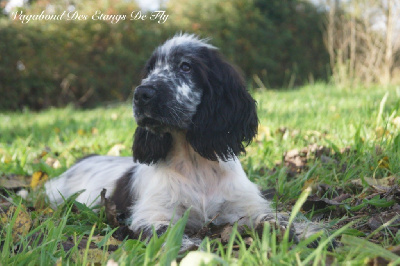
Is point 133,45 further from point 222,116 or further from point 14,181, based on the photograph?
point 222,116

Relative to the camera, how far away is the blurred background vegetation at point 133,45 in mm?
10368

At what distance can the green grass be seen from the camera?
1.74 metres

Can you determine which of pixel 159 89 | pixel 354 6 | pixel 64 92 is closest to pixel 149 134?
pixel 159 89

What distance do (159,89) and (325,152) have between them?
69.3 inches

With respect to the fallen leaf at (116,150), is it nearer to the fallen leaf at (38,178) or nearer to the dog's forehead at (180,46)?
the fallen leaf at (38,178)

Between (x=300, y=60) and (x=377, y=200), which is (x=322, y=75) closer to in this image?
(x=300, y=60)

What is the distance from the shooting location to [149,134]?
2.95 metres

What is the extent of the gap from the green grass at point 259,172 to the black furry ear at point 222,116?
0.51 meters

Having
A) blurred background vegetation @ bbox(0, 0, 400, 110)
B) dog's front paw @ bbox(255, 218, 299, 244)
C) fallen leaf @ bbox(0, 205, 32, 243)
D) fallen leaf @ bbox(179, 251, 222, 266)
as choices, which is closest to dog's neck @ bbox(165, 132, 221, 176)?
dog's front paw @ bbox(255, 218, 299, 244)

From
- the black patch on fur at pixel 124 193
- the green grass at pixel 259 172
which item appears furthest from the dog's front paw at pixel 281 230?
the black patch on fur at pixel 124 193

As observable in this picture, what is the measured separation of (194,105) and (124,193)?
82 centimetres

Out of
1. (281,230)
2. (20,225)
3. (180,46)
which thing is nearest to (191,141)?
(180,46)

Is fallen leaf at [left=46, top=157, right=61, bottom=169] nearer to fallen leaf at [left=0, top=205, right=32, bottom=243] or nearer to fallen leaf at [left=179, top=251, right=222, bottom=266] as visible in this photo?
fallen leaf at [left=0, top=205, right=32, bottom=243]

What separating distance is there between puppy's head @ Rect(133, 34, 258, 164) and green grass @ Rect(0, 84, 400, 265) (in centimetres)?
53
